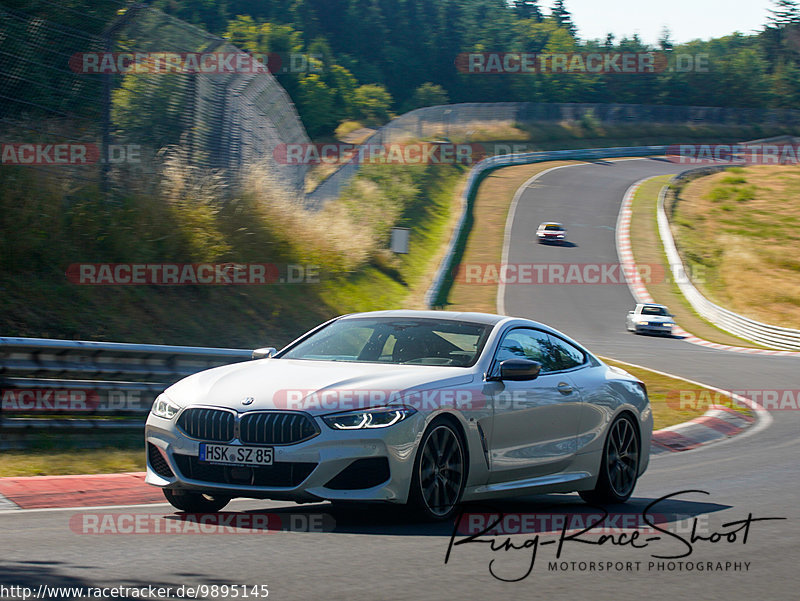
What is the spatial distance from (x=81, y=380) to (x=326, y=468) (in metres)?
5.03

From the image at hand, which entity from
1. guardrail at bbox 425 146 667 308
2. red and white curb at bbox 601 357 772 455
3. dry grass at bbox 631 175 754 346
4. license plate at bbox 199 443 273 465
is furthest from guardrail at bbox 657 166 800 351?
license plate at bbox 199 443 273 465

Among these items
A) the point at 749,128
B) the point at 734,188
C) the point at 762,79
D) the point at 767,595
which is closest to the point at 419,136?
the point at 734,188

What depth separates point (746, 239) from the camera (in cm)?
5253

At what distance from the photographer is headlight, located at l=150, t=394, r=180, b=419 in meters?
6.99

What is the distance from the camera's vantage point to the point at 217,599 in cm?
475

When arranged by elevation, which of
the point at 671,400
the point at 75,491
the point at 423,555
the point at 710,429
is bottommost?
the point at 671,400

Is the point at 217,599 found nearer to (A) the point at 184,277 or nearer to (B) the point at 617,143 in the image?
(A) the point at 184,277

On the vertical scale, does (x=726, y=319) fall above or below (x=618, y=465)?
below

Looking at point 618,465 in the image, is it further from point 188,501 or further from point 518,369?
point 188,501

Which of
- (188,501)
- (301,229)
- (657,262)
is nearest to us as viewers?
(188,501)

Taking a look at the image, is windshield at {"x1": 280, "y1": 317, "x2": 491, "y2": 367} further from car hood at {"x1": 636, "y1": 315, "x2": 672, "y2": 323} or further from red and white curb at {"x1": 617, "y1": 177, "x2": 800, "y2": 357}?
car hood at {"x1": 636, "y1": 315, "x2": 672, "y2": 323}

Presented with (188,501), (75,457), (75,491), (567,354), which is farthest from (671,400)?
(188,501)

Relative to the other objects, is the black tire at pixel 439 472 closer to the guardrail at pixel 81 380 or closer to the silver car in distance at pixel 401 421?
the silver car in distance at pixel 401 421

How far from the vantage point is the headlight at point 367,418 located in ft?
21.6
